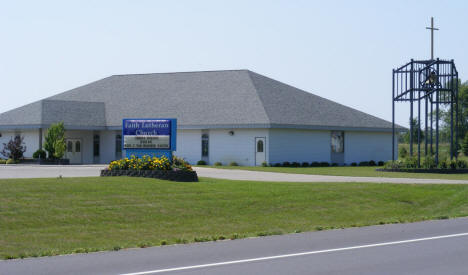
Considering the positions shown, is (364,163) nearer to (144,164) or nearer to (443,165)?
(443,165)

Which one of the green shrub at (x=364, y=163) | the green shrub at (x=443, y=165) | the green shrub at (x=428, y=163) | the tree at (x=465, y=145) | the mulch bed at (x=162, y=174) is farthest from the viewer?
the tree at (x=465, y=145)

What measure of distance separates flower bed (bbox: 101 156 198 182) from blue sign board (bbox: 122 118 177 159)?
1713mm

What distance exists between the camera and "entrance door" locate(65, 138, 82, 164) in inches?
2120

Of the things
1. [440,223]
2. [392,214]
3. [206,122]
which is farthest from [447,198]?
[206,122]

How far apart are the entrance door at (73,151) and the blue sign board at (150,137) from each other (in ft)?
84.5

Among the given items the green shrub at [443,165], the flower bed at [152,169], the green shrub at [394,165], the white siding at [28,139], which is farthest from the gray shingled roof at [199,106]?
the flower bed at [152,169]

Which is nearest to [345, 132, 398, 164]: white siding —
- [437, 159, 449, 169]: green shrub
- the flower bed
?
[437, 159, 449, 169]: green shrub

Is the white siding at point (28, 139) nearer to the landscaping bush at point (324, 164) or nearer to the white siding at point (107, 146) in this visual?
the white siding at point (107, 146)

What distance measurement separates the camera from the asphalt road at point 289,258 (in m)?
10.2

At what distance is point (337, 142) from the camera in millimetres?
53438

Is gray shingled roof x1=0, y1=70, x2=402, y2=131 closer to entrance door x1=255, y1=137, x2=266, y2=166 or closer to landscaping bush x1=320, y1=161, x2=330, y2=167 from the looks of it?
entrance door x1=255, y1=137, x2=266, y2=166

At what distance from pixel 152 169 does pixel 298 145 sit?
2516 cm

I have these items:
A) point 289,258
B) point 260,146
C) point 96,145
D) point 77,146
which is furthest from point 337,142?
point 289,258

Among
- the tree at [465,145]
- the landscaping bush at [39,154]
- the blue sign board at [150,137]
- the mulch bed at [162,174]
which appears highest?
the tree at [465,145]
